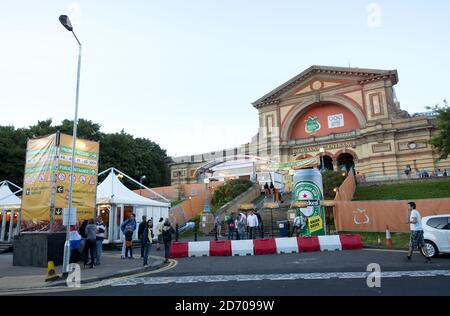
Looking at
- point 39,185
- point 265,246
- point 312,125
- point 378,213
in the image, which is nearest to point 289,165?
point 312,125

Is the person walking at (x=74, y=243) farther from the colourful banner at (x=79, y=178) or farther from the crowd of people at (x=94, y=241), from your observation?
the colourful banner at (x=79, y=178)

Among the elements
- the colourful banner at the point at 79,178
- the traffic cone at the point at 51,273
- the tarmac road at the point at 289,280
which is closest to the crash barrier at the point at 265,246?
the tarmac road at the point at 289,280

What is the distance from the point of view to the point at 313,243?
1559cm

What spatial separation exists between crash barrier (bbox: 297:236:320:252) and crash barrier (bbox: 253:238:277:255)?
1.12 m

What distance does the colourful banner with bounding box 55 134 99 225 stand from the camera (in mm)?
13898

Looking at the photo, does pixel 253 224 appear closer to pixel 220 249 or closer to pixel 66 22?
pixel 220 249

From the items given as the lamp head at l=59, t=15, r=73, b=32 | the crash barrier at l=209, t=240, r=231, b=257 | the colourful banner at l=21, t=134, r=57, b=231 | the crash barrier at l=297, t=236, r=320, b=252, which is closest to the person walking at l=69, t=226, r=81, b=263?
the colourful banner at l=21, t=134, r=57, b=231

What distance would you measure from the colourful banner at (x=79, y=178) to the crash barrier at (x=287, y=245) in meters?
8.35

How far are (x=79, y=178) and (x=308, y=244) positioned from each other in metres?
10.4

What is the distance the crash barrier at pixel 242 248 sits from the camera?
50.3 feet
